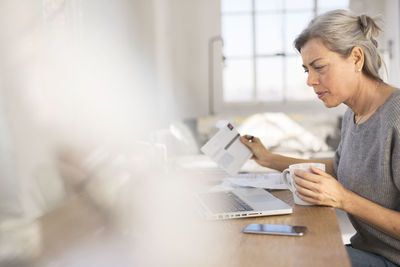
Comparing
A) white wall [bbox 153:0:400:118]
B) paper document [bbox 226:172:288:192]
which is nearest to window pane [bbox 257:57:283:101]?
white wall [bbox 153:0:400:118]

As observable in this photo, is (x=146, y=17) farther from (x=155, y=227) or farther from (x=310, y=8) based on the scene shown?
(x=155, y=227)

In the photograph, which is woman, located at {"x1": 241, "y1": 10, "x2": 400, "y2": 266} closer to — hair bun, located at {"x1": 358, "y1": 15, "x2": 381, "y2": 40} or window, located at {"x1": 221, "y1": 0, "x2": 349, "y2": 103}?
hair bun, located at {"x1": 358, "y1": 15, "x2": 381, "y2": 40}

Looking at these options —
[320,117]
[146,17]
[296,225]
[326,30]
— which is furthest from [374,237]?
[320,117]

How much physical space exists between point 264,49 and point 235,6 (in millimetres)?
470

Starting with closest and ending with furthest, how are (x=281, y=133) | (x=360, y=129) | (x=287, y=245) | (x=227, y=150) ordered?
(x=287, y=245), (x=360, y=129), (x=227, y=150), (x=281, y=133)

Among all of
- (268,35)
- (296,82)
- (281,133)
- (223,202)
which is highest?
(268,35)

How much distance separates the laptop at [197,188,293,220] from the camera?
1.01 metres

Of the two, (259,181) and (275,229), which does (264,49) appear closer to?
(259,181)

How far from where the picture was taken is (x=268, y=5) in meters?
3.97

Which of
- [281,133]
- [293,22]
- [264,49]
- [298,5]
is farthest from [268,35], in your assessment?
[281,133]

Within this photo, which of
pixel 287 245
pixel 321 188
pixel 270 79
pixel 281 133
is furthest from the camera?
pixel 270 79

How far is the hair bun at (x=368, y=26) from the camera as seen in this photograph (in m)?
1.18

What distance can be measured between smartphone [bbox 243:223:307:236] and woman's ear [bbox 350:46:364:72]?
53 centimetres

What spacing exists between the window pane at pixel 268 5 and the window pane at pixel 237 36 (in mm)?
141
